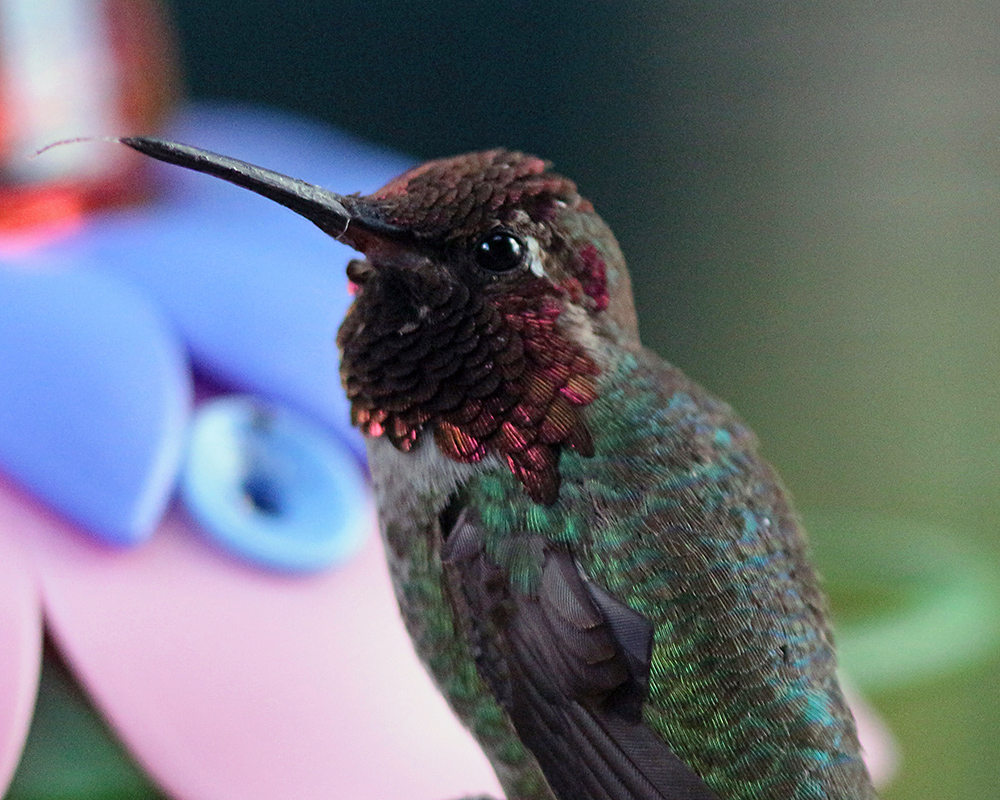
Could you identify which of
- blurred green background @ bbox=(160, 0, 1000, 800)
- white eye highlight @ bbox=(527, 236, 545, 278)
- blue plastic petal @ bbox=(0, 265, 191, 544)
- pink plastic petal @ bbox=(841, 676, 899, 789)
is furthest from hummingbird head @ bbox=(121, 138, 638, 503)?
blurred green background @ bbox=(160, 0, 1000, 800)

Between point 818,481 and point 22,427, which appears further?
point 818,481

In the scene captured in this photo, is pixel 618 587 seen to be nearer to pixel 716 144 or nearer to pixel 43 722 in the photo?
pixel 43 722

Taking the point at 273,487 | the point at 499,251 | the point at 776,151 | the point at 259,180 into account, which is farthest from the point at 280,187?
the point at 776,151

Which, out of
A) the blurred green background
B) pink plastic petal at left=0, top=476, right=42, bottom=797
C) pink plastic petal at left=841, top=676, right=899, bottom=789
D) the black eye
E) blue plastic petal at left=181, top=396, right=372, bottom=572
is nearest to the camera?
the black eye

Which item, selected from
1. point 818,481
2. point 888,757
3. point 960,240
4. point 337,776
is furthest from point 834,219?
point 337,776

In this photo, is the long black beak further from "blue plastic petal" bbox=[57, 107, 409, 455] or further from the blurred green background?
the blurred green background

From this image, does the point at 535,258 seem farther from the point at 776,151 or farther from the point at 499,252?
the point at 776,151
